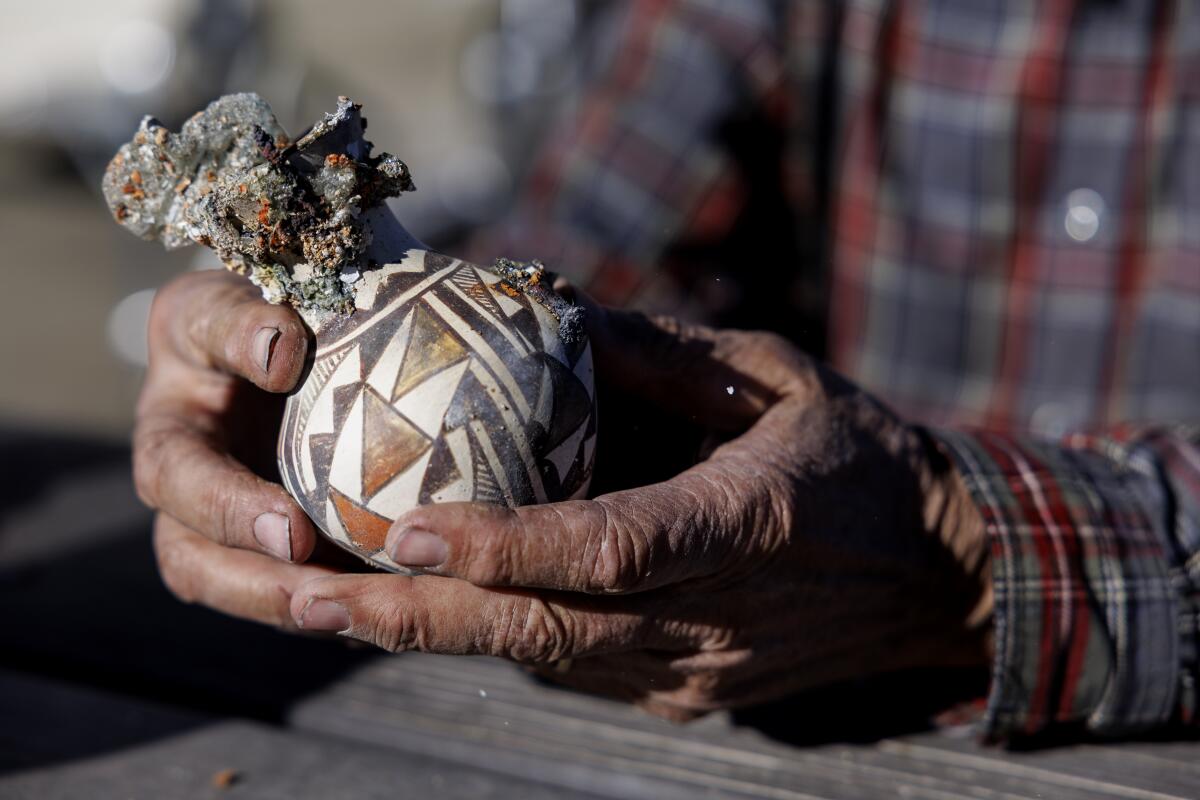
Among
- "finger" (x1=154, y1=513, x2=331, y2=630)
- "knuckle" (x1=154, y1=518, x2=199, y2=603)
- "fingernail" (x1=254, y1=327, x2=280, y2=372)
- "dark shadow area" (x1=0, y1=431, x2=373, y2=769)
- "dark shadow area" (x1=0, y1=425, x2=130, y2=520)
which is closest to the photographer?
"fingernail" (x1=254, y1=327, x2=280, y2=372)

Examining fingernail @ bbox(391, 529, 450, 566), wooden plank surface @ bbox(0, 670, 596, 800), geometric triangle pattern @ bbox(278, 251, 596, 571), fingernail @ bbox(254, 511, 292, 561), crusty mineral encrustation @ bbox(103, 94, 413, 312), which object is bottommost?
wooden plank surface @ bbox(0, 670, 596, 800)

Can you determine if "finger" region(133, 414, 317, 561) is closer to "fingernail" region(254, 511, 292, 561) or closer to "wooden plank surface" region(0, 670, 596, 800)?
"fingernail" region(254, 511, 292, 561)

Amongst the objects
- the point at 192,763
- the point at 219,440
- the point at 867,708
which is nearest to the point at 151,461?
the point at 219,440

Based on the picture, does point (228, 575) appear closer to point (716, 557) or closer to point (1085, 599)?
point (716, 557)

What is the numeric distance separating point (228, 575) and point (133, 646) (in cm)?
54

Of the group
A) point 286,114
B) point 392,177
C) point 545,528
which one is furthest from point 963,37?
point 286,114

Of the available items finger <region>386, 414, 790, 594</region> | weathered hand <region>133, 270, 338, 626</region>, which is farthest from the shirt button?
weathered hand <region>133, 270, 338, 626</region>

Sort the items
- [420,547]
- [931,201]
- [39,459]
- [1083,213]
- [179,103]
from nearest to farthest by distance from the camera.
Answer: [420,547]
[1083,213]
[931,201]
[39,459]
[179,103]

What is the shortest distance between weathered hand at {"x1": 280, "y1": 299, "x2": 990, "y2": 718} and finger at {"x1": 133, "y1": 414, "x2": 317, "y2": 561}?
0.14 meters

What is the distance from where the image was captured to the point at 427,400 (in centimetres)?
138

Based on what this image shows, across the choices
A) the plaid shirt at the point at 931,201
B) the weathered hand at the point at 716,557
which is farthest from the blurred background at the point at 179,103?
the weathered hand at the point at 716,557

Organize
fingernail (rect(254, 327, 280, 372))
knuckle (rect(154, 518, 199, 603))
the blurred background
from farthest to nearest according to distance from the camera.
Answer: the blurred background, knuckle (rect(154, 518, 199, 603)), fingernail (rect(254, 327, 280, 372))

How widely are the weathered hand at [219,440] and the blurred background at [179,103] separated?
260 cm

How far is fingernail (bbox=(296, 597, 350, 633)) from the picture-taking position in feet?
4.49
